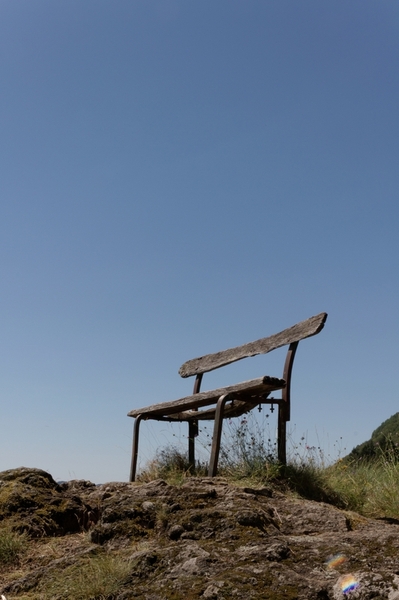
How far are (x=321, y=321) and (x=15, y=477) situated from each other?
363 cm

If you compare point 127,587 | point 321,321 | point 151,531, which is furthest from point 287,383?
point 127,587

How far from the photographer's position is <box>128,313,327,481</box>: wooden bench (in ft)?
22.2

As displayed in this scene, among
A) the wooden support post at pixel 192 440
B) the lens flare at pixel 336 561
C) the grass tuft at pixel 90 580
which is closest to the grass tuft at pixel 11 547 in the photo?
the grass tuft at pixel 90 580

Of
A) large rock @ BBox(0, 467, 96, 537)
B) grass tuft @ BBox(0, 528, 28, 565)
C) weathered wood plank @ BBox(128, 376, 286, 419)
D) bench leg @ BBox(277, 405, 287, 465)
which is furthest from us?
bench leg @ BBox(277, 405, 287, 465)

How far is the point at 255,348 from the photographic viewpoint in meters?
7.86

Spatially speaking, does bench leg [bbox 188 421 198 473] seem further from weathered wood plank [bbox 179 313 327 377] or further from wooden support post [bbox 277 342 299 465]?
wooden support post [bbox 277 342 299 465]

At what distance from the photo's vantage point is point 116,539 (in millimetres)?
4461

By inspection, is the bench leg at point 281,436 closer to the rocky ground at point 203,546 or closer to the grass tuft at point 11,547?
the rocky ground at point 203,546

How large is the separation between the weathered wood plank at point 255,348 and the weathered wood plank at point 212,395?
0.59 metres

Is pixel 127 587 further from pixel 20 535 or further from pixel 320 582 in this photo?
pixel 20 535

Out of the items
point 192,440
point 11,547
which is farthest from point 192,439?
point 11,547

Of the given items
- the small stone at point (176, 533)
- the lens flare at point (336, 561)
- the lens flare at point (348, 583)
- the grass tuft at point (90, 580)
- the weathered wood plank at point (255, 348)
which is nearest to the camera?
the lens flare at point (348, 583)

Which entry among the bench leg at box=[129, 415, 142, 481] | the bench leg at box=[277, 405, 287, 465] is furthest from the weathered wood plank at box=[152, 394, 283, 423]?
the bench leg at box=[129, 415, 142, 481]

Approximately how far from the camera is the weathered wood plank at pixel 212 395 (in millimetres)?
6656
